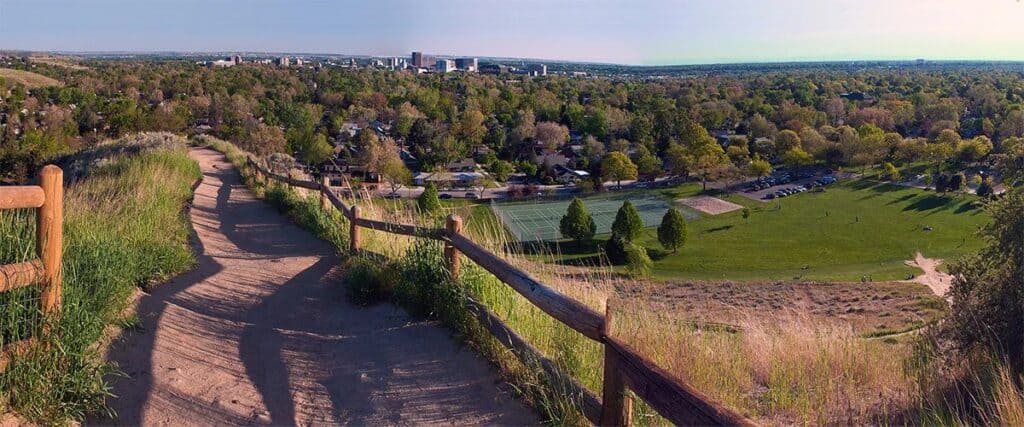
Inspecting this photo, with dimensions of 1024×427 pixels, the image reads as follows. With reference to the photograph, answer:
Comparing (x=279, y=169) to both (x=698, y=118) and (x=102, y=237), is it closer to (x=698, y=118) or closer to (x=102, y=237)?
(x=102, y=237)

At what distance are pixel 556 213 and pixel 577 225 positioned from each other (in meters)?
10.3

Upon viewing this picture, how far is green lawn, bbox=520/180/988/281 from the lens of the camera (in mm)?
33562

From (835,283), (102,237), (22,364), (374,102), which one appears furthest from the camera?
(374,102)

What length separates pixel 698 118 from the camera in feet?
309

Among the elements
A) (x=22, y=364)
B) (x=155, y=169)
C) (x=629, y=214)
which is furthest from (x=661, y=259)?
(x=22, y=364)

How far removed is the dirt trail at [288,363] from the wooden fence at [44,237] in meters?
0.72

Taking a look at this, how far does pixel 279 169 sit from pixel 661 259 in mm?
21910

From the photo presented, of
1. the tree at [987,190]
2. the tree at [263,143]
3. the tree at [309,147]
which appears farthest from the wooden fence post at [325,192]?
the tree at [309,147]

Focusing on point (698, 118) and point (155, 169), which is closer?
point (155, 169)

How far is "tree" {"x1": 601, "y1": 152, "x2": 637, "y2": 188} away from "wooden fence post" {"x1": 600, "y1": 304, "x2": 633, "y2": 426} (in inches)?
2192

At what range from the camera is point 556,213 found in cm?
4547

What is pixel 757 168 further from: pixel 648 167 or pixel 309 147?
Result: pixel 309 147

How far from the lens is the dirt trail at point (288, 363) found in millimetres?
4215

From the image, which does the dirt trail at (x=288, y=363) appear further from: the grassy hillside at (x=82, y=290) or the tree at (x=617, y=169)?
the tree at (x=617, y=169)
